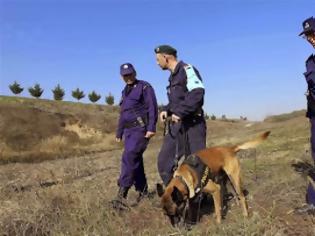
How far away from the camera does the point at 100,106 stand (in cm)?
4141

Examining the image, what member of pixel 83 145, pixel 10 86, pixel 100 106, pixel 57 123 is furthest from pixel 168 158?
pixel 10 86

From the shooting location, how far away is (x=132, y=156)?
772 cm

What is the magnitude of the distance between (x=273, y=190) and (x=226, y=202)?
686 mm

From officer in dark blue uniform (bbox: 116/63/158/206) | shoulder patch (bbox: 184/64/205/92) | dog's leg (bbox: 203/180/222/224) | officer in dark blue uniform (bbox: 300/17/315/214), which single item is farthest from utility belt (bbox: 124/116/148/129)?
officer in dark blue uniform (bbox: 300/17/315/214)

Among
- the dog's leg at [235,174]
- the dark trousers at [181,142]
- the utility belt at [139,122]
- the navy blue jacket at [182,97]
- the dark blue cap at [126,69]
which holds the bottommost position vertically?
the dog's leg at [235,174]

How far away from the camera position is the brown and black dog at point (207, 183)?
5.83 metres

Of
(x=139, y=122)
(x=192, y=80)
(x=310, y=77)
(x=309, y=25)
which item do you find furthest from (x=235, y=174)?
(x=309, y=25)

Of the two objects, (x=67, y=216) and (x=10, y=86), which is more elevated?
(x=10, y=86)

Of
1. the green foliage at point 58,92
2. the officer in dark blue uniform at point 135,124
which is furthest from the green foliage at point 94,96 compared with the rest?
the officer in dark blue uniform at point 135,124

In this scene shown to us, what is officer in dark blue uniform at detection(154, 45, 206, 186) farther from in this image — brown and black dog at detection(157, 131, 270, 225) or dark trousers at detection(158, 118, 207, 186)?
brown and black dog at detection(157, 131, 270, 225)

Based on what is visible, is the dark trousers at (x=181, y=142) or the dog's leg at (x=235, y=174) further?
the dark trousers at (x=181, y=142)

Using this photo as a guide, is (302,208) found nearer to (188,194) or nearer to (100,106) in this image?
(188,194)

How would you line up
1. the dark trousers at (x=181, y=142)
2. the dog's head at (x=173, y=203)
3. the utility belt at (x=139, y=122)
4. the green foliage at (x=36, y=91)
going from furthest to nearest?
the green foliage at (x=36, y=91) < the utility belt at (x=139, y=122) < the dark trousers at (x=181, y=142) < the dog's head at (x=173, y=203)

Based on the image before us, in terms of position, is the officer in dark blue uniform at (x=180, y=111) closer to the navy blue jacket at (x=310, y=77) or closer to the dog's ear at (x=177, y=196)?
the dog's ear at (x=177, y=196)
